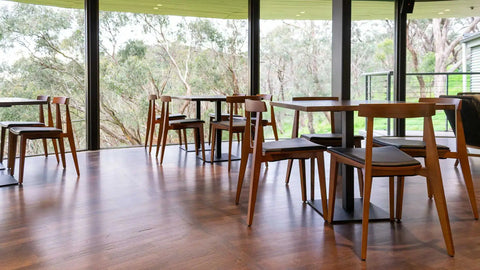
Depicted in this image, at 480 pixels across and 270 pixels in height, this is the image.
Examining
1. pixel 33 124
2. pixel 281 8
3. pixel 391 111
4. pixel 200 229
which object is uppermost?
pixel 281 8

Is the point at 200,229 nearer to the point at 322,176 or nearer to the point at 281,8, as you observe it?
the point at 322,176

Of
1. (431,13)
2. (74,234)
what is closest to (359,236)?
(74,234)

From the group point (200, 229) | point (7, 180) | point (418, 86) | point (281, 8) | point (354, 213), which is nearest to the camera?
point (200, 229)

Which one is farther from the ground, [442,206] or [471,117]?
[471,117]

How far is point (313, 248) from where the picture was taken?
2.36 metres

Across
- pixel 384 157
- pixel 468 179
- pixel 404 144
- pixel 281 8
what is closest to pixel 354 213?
pixel 404 144

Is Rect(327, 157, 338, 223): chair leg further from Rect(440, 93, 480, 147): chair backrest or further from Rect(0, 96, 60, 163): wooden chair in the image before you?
Rect(0, 96, 60, 163): wooden chair

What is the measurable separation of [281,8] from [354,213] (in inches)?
197

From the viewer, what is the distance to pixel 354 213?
297cm

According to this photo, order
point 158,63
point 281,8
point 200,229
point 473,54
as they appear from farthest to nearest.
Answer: point 473,54 → point 281,8 → point 158,63 → point 200,229

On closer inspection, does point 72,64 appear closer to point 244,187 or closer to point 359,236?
point 244,187

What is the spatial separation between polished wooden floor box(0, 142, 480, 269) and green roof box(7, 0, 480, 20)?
3119 mm

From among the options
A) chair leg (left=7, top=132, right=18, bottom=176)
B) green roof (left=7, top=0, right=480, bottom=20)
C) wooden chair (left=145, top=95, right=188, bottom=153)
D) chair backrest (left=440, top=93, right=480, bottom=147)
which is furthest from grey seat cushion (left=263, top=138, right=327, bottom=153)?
green roof (left=7, top=0, right=480, bottom=20)

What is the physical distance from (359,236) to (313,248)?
1.19 ft
